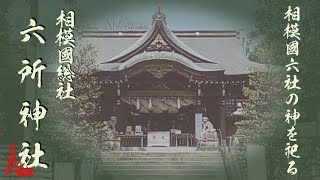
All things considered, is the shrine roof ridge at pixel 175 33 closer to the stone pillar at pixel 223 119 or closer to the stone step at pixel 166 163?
the stone pillar at pixel 223 119

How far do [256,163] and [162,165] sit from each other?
1.48 feet

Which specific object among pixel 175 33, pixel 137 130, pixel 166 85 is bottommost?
pixel 137 130

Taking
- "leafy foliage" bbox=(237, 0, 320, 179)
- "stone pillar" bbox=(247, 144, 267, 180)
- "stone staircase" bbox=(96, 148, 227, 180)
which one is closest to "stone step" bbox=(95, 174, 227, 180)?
"stone staircase" bbox=(96, 148, 227, 180)

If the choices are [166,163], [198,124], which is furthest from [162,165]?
[198,124]

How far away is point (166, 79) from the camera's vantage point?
7.13ft

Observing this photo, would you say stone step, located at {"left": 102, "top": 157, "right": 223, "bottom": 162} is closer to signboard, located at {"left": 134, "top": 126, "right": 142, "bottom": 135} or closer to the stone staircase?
the stone staircase

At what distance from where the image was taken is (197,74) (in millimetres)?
2217

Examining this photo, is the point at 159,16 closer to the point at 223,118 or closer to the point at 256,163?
the point at 223,118

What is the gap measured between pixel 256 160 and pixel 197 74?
52 centimetres

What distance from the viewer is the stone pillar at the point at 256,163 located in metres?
2.04

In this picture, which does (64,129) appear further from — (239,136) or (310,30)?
(310,30)

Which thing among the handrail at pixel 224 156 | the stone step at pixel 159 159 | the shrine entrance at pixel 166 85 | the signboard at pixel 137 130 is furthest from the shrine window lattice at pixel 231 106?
the signboard at pixel 137 130

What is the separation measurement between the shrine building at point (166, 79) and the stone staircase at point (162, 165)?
51mm

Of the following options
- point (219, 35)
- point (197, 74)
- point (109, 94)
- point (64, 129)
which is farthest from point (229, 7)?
point (64, 129)
